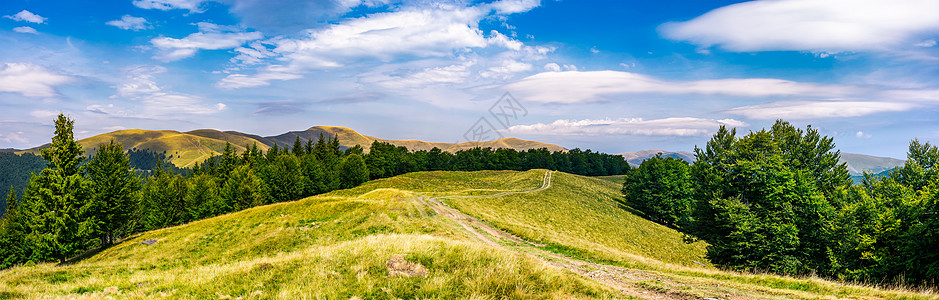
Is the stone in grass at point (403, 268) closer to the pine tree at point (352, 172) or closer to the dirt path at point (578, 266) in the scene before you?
the dirt path at point (578, 266)

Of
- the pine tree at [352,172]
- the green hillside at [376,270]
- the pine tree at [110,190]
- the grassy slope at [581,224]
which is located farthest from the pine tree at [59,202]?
the pine tree at [352,172]

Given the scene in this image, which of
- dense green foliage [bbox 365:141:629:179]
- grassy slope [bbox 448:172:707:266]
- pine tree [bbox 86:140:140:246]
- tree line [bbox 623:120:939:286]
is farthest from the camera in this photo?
dense green foliage [bbox 365:141:629:179]

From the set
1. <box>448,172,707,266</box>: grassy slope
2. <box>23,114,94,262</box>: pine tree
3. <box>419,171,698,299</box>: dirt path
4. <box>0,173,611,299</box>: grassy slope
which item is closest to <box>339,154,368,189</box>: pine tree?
<box>448,172,707,266</box>: grassy slope

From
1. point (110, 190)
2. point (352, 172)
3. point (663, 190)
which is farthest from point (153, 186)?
point (663, 190)

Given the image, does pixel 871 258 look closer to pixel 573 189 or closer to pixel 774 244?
pixel 774 244

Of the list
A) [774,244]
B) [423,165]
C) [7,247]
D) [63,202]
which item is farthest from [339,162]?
[774,244]

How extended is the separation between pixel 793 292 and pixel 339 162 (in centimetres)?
10145

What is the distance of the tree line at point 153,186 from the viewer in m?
34.1

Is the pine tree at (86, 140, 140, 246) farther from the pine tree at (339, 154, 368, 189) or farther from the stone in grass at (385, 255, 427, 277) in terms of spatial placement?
the pine tree at (339, 154, 368, 189)

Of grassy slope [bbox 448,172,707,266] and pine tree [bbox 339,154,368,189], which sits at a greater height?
pine tree [bbox 339,154,368,189]

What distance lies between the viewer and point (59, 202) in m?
33.9

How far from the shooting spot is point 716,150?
4550 centimetres

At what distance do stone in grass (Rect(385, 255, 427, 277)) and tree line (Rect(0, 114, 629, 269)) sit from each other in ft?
137

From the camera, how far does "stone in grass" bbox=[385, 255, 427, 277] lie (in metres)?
11.3
